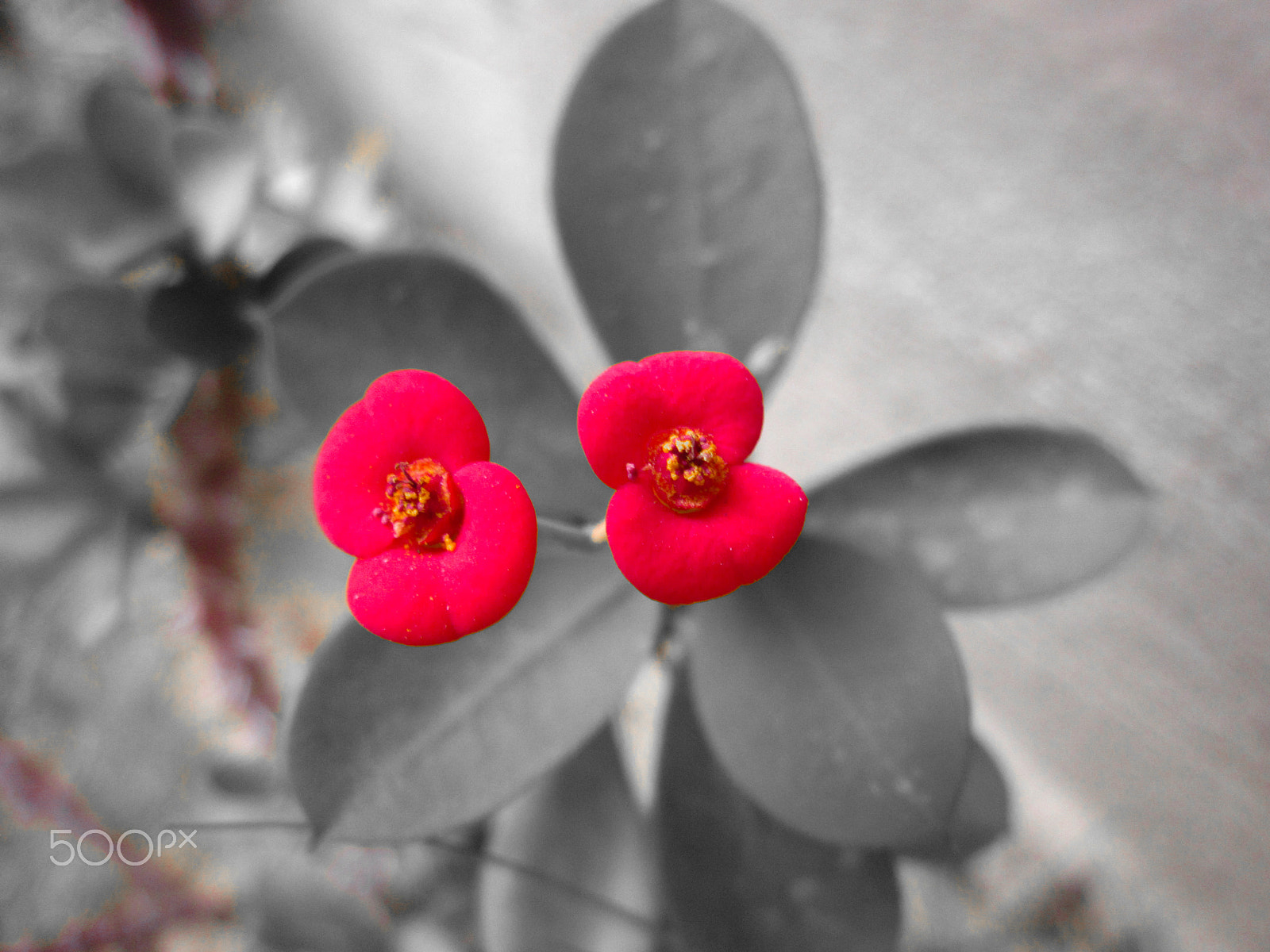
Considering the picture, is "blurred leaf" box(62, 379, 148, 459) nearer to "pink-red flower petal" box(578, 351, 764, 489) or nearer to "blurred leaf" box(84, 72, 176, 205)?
"blurred leaf" box(84, 72, 176, 205)

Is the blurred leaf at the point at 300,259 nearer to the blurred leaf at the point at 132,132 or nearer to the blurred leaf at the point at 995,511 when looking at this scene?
the blurred leaf at the point at 132,132

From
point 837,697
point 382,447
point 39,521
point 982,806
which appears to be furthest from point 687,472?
point 39,521

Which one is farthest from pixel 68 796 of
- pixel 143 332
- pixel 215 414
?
pixel 143 332

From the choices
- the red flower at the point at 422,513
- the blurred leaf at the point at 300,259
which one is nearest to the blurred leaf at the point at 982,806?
the red flower at the point at 422,513

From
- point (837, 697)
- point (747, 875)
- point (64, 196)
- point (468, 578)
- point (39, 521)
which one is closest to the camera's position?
point (468, 578)

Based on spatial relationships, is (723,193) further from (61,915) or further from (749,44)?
(61,915)

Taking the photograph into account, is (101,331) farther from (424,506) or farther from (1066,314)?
(1066,314)
